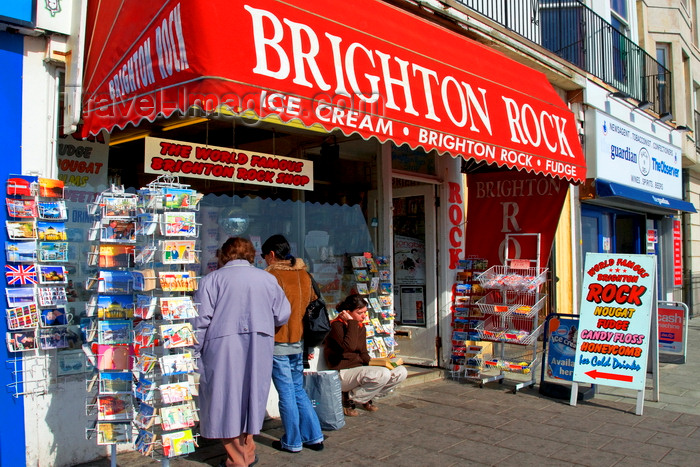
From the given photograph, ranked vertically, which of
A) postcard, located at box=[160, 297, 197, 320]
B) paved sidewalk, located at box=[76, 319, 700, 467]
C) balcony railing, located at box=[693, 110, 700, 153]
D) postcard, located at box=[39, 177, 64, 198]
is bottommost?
paved sidewalk, located at box=[76, 319, 700, 467]

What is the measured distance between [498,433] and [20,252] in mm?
4168

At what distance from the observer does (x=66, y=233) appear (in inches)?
180

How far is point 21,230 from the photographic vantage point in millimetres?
4078

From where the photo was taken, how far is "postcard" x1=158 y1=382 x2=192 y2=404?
3.62m

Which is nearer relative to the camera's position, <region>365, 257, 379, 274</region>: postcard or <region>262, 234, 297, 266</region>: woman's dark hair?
<region>262, 234, 297, 266</region>: woman's dark hair

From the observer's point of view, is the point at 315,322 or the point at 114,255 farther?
the point at 315,322

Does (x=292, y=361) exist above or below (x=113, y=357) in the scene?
below

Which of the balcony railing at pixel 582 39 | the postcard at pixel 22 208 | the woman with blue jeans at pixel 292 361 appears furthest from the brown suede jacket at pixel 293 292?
the balcony railing at pixel 582 39

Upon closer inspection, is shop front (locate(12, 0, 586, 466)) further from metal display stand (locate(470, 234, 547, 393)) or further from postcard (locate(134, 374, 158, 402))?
postcard (locate(134, 374, 158, 402))

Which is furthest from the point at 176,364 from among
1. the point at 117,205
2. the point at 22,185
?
the point at 22,185

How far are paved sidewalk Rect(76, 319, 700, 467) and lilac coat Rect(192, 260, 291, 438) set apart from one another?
62cm

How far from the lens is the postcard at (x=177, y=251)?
3.72 meters

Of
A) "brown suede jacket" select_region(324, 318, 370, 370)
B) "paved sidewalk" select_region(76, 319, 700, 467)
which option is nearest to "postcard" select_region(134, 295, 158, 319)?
"paved sidewalk" select_region(76, 319, 700, 467)

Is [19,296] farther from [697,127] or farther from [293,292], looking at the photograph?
[697,127]
